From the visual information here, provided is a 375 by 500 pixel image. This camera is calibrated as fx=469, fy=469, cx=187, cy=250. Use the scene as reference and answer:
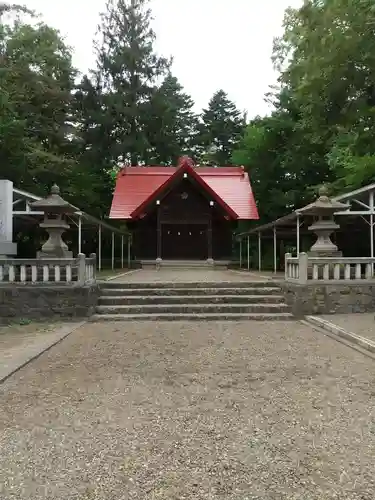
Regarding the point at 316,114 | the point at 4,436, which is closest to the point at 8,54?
the point at 316,114

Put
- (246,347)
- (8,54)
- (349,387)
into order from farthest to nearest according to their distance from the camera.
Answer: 1. (8,54)
2. (246,347)
3. (349,387)

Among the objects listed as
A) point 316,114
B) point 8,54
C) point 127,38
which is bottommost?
point 316,114

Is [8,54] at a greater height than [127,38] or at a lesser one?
lesser

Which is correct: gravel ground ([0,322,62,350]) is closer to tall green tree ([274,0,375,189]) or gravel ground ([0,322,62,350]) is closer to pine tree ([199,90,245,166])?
tall green tree ([274,0,375,189])

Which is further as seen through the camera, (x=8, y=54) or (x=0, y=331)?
(x=8, y=54)

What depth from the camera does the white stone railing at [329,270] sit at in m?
10.2

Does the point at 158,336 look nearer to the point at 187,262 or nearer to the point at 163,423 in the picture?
the point at 163,423

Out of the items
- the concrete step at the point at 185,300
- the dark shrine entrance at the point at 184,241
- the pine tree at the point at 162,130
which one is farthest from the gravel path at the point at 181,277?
the pine tree at the point at 162,130

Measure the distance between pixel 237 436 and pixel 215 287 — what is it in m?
7.64

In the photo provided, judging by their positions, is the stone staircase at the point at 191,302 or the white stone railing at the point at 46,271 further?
the white stone railing at the point at 46,271

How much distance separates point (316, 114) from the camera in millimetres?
15984

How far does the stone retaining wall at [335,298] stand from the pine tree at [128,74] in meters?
22.4

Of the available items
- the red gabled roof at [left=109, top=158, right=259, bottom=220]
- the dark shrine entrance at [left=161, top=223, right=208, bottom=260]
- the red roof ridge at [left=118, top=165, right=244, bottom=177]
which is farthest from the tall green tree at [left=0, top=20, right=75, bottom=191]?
the dark shrine entrance at [left=161, top=223, right=208, bottom=260]

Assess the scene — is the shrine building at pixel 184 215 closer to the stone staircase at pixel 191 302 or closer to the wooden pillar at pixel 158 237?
the wooden pillar at pixel 158 237
